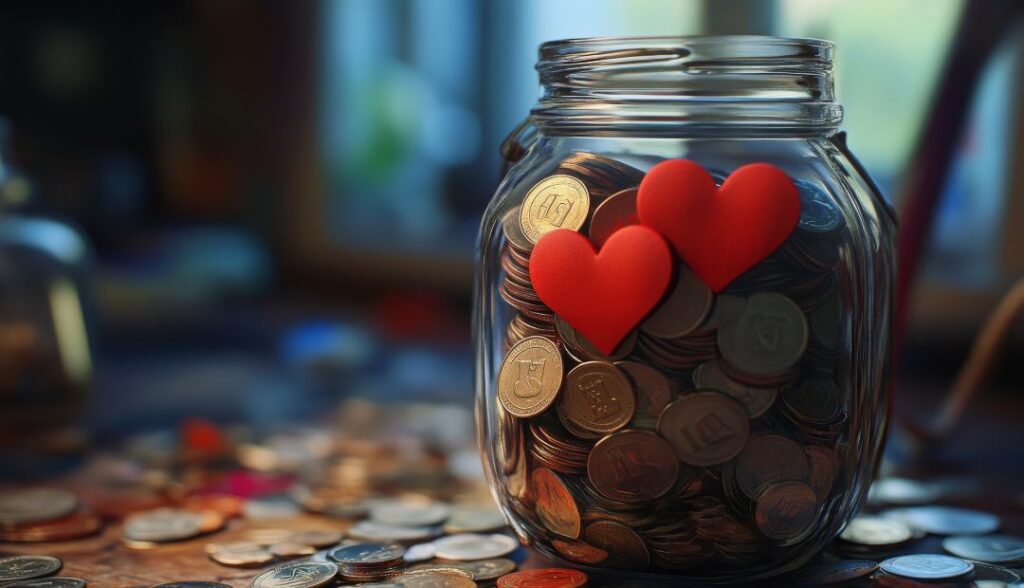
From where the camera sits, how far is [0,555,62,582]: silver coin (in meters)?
0.63

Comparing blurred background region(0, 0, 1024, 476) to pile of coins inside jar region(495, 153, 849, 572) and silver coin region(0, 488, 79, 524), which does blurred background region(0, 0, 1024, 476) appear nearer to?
silver coin region(0, 488, 79, 524)

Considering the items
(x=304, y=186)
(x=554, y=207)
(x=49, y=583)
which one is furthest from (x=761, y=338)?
(x=304, y=186)

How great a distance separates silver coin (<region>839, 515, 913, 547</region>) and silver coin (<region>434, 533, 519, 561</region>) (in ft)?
0.68

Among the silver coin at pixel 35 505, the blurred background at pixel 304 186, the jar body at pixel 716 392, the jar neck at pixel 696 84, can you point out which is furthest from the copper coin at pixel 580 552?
the blurred background at pixel 304 186

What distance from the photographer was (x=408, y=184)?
6.86ft

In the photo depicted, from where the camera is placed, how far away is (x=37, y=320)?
97 cm

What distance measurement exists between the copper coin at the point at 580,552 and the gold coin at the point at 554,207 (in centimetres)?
16

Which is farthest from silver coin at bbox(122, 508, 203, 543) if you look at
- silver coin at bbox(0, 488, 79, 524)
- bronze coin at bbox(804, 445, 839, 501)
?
bronze coin at bbox(804, 445, 839, 501)

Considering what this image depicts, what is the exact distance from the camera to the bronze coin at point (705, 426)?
1.78 ft

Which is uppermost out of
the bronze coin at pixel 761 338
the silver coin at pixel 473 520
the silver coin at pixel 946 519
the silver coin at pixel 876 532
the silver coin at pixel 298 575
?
the bronze coin at pixel 761 338

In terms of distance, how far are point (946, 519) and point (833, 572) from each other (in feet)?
0.54

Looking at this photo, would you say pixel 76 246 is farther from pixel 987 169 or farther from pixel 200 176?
pixel 200 176

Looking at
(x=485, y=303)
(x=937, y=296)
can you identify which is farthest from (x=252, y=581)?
(x=937, y=296)

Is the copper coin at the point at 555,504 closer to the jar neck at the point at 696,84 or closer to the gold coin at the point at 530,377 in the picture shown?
the gold coin at the point at 530,377
